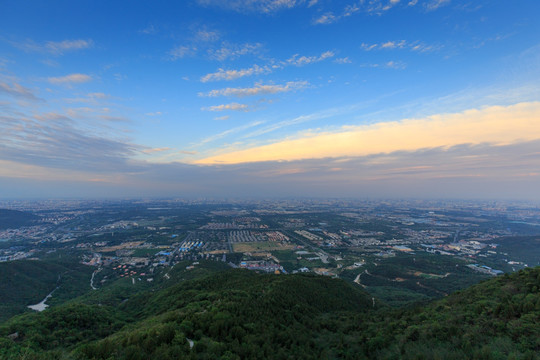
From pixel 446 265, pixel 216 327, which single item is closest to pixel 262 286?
pixel 216 327

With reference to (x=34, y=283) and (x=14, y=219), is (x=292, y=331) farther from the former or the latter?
(x=14, y=219)

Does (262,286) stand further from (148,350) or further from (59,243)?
(59,243)

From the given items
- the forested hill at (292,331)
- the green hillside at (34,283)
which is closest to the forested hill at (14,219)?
the green hillside at (34,283)

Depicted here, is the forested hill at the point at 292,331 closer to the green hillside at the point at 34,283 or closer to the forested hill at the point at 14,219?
the green hillside at the point at 34,283

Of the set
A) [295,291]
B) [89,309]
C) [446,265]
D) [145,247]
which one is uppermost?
[89,309]

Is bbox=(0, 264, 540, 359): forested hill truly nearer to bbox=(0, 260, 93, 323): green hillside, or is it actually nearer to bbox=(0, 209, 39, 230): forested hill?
bbox=(0, 260, 93, 323): green hillside

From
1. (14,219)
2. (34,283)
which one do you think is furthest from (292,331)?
(14,219)
